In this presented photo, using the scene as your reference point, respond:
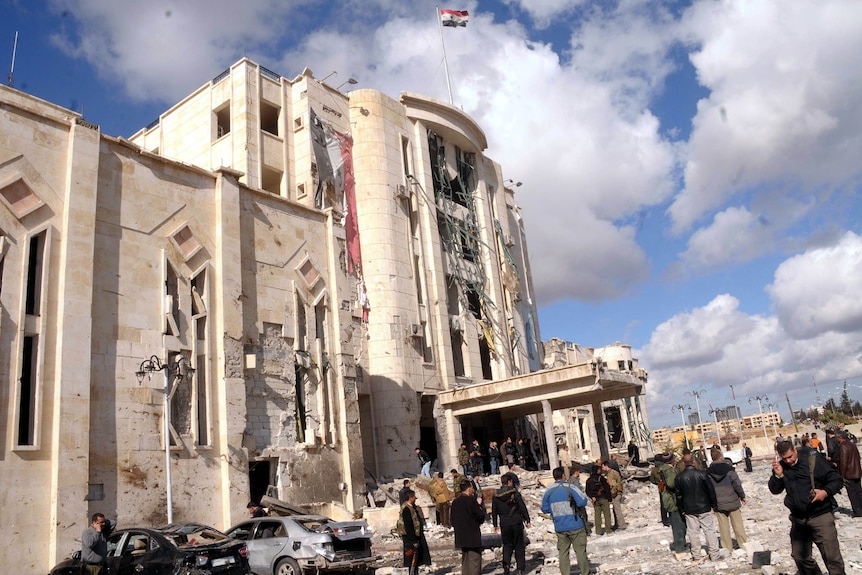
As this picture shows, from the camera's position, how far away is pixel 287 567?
11922 mm

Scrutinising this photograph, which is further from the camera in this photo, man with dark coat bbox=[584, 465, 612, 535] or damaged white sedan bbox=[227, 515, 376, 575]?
man with dark coat bbox=[584, 465, 612, 535]

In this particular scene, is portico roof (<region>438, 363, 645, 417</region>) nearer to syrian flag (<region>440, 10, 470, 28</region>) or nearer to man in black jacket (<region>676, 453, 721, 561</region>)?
man in black jacket (<region>676, 453, 721, 561</region>)

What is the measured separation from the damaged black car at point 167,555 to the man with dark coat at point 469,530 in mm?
3825

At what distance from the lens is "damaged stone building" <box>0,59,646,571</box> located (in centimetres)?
1534

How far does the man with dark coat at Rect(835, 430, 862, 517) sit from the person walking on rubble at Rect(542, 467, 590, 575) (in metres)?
6.34

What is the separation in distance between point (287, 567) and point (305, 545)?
1.62 feet

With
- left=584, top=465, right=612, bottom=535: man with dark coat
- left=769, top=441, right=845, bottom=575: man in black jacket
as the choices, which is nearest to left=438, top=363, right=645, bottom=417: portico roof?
left=584, top=465, right=612, bottom=535: man with dark coat

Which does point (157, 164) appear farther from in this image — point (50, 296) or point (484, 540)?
point (484, 540)

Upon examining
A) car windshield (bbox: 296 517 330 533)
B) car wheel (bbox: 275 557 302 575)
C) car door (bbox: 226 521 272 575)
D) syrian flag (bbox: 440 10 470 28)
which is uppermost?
syrian flag (bbox: 440 10 470 28)

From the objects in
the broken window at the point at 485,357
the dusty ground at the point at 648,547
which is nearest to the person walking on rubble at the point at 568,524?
the dusty ground at the point at 648,547

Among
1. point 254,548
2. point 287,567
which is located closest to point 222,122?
point 254,548

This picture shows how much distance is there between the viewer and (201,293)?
63.5 ft

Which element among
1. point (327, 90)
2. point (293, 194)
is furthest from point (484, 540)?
point (327, 90)

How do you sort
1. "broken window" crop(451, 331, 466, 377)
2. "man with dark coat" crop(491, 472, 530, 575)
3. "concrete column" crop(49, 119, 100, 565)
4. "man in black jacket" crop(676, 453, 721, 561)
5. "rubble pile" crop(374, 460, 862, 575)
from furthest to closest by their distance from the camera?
"broken window" crop(451, 331, 466, 377) < "concrete column" crop(49, 119, 100, 565) < "man with dark coat" crop(491, 472, 530, 575) < "man in black jacket" crop(676, 453, 721, 561) < "rubble pile" crop(374, 460, 862, 575)
